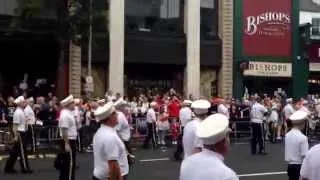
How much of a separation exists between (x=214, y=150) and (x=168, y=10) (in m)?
30.8

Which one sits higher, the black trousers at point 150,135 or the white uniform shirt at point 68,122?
the white uniform shirt at point 68,122

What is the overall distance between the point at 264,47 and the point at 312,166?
3134 centimetres

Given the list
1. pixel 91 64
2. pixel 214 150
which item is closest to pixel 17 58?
pixel 91 64

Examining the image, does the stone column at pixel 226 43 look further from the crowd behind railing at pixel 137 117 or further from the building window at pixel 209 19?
the crowd behind railing at pixel 137 117

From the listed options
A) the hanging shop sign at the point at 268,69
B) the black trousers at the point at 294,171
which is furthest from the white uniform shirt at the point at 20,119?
the hanging shop sign at the point at 268,69

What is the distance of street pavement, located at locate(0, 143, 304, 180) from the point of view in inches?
637

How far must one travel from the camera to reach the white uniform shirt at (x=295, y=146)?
10281 millimetres

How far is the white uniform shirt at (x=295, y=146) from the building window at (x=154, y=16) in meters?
24.1

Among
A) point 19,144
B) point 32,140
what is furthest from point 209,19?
point 19,144

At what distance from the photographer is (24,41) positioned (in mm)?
30828

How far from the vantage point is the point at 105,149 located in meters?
8.27

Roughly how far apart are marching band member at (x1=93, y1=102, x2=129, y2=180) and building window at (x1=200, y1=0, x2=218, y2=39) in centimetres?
2819

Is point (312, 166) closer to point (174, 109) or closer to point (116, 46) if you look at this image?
point (174, 109)

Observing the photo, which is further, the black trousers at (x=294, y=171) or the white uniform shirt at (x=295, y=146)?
the black trousers at (x=294, y=171)
